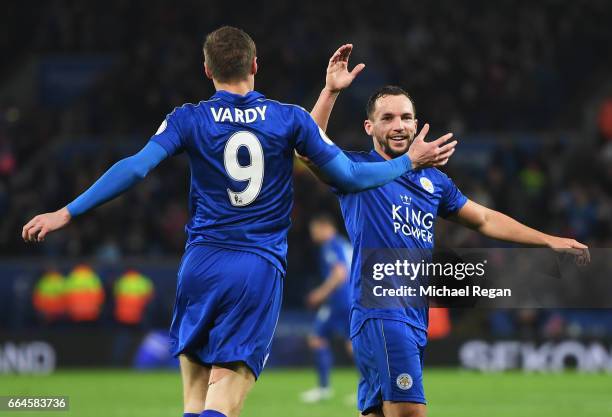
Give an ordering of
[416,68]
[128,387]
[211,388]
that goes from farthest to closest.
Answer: [416,68], [128,387], [211,388]

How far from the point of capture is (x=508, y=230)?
5.83m

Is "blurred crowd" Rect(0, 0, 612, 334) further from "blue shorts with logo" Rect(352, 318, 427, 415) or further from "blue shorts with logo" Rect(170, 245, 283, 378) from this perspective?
"blue shorts with logo" Rect(170, 245, 283, 378)

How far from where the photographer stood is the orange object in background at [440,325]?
1694 cm

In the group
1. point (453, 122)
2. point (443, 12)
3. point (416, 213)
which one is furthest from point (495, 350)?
point (416, 213)

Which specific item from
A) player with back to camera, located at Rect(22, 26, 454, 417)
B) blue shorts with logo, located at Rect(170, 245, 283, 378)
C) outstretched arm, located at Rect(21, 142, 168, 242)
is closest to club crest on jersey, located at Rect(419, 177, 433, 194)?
player with back to camera, located at Rect(22, 26, 454, 417)

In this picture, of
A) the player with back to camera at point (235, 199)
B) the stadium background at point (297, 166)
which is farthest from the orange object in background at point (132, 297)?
the player with back to camera at point (235, 199)

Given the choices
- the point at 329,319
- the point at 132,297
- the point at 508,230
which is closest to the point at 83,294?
the point at 132,297

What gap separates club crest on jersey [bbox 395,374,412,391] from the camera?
18.0 feet

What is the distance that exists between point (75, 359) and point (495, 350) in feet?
21.1

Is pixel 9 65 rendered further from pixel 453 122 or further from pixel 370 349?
pixel 370 349

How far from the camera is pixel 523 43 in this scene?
21.5 m

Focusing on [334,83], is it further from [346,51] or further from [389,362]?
[389,362]

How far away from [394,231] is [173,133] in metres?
1.38

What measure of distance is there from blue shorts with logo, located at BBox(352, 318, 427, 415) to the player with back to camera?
0.77 meters
